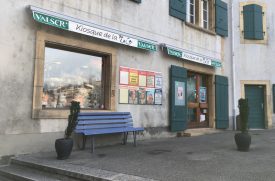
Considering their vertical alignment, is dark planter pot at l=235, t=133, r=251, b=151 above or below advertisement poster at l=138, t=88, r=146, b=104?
below

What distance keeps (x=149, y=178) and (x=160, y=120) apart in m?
5.49

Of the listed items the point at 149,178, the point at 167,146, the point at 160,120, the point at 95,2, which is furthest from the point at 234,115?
the point at 149,178

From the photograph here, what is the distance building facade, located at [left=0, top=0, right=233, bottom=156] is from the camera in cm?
648

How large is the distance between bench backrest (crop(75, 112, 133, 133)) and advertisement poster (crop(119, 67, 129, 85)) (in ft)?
3.02

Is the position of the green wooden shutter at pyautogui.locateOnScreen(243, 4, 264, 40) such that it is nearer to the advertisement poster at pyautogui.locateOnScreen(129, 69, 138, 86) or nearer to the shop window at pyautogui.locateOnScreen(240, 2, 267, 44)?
the shop window at pyautogui.locateOnScreen(240, 2, 267, 44)

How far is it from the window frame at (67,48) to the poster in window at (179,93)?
2.83 m

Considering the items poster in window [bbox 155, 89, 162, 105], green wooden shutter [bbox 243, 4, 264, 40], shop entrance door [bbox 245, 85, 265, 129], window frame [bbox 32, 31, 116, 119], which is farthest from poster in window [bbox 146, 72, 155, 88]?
green wooden shutter [bbox 243, 4, 264, 40]

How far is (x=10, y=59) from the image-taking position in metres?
6.36

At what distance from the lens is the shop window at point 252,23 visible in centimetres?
1363

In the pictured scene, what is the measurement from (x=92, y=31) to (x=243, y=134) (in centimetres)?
426

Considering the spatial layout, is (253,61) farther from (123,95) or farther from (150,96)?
(123,95)

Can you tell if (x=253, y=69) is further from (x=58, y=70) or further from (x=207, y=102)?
(x=58, y=70)

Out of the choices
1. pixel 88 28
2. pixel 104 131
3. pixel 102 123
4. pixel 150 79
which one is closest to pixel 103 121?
pixel 102 123

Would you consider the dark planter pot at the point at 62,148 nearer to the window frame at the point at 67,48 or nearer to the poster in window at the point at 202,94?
the window frame at the point at 67,48
